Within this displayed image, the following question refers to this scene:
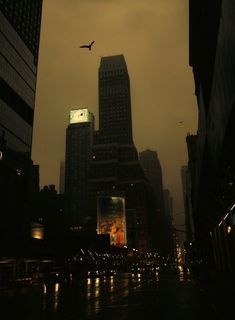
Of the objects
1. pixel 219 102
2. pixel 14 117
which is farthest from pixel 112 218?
pixel 219 102

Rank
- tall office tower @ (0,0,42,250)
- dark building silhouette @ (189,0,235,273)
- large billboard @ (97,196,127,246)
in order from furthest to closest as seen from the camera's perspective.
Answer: large billboard @ (97,196,127,246) → tall office tower @ (0,0,42,250) → dark building silhouette @ (189,0,235,273)

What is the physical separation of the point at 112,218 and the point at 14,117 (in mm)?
84096

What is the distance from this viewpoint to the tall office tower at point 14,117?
6962 centimetres

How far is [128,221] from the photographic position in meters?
196

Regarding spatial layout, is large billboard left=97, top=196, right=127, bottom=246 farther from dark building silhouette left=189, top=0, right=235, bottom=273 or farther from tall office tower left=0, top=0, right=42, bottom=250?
dark building silhouette left=189, top=0, right=235, bottom=273

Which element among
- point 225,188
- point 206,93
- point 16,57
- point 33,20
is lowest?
point 225,188

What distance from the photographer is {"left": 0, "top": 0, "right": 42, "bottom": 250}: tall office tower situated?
6962cm

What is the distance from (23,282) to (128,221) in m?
144

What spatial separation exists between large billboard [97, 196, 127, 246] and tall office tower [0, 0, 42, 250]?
234ft

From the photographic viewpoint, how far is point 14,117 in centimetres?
7994

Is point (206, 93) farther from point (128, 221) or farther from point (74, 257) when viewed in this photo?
point (128, 221)

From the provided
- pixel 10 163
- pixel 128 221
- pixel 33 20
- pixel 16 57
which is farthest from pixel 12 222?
pixel 128 221

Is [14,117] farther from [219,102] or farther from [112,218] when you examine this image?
[112,218]

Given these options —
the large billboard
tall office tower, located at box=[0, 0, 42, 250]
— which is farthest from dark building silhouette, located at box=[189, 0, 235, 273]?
the large billboard
